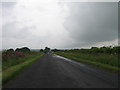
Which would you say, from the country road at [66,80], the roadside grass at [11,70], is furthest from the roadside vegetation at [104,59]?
the roadside grass at [11,70]

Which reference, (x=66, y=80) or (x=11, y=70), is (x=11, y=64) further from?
(x=66, y=80)

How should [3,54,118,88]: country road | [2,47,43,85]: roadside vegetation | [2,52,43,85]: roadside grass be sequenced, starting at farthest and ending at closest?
[2,47,43,85]: roadside vegetation
[2,52,43,85]: roadside grass
[3,54,118,88]: country road

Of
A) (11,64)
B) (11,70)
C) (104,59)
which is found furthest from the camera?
(104,59)

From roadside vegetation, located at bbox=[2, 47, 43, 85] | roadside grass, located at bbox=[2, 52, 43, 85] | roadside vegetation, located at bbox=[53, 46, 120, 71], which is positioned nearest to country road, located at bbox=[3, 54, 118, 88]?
roadside grass, located at bbox=[2, 52, 43, 85]

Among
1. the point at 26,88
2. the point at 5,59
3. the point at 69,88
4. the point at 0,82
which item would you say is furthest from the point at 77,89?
the point at 5,59

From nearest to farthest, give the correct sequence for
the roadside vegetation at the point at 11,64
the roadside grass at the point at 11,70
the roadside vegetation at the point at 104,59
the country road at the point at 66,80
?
the country road at the point at 66,80
the roadside grass at the point at 11,70
the roadside vegetation at the point at 11,64
the roadside vegetation at the point at 104,59

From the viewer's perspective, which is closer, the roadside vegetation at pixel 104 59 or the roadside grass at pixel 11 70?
the roadside grass at pixel 11 70

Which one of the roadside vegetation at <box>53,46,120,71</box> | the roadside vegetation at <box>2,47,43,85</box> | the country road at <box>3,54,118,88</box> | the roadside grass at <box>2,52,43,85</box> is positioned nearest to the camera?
the country road at <box>3,54,118,88</box>

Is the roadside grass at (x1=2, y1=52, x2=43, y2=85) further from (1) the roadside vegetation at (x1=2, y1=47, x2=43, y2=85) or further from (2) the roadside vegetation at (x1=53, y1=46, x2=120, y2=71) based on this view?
(2) the roadside vegetation at (x1=53, y1=46, x2=120, y2=71)

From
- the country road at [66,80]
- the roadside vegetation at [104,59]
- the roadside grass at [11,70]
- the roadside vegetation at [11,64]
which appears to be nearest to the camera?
the country road at [66,80]

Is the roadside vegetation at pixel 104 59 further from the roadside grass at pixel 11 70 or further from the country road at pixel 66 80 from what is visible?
the roadside grass at pixel 11 70

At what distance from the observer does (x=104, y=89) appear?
699 cm

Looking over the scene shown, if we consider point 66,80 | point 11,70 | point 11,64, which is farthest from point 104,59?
point 11,70

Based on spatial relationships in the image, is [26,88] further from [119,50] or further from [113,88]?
[119,50]
